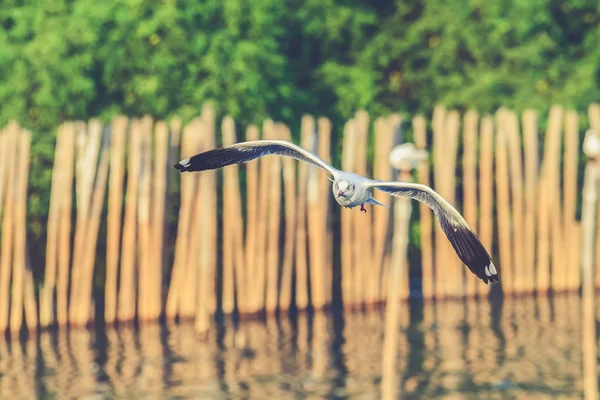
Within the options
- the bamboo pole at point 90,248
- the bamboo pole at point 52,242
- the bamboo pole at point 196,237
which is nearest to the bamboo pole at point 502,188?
the bamboo pole at point 196,237

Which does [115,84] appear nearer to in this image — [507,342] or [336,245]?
[336,245]

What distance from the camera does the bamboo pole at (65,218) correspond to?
2792 cm

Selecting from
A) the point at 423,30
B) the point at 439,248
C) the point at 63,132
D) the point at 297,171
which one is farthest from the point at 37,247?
the point at 423,30

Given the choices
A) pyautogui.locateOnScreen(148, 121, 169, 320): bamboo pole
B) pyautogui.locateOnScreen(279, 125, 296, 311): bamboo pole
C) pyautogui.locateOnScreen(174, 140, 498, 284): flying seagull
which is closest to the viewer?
A: pyautogui.locateOnScreen(174, 140, 498, 284): flying seagull

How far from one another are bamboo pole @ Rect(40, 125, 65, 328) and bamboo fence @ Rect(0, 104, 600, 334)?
0.13 feet

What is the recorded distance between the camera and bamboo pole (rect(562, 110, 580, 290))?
3231 cm

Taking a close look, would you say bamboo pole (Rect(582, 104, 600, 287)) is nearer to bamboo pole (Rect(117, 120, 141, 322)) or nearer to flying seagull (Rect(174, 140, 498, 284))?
bamboo pole (Rect(117, 120, 141, 322))

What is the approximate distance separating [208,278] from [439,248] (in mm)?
5917

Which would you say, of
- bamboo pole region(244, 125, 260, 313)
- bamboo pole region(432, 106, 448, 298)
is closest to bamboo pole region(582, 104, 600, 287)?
bamboo pole region(432, 106, 448, 298)

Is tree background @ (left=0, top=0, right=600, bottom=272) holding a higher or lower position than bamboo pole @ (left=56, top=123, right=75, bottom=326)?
higher

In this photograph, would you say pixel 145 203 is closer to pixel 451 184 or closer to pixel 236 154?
pixel 451 184

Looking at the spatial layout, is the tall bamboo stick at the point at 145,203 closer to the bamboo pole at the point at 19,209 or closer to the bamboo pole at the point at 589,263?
the bamboo pole at the point at 19,209

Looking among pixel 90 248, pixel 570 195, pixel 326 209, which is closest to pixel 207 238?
pixel 90 248

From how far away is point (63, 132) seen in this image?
28.0 m
